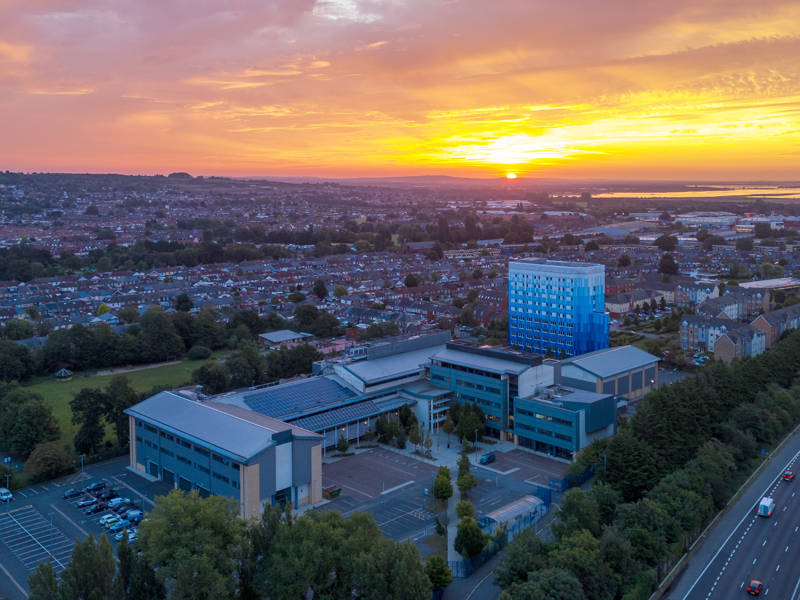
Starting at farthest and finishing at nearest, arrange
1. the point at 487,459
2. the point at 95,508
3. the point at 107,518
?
1. the point at 487,459
2. the point at 95,508
3. the point at 107,518

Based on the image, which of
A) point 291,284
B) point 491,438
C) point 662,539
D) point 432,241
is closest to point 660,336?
point 491,438

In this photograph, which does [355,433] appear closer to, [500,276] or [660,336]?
[660,336]

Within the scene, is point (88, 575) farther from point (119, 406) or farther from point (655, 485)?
point (655, 485)

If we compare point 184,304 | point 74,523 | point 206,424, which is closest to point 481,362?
point 206,424

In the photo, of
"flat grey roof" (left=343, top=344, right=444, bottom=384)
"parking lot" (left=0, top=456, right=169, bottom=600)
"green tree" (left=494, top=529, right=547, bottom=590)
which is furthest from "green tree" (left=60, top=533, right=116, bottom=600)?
"flat grey roof" (left=343, top=344, right=444, bottom=384)

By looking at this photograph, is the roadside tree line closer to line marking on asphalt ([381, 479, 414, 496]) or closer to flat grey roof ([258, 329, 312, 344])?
line marking on asphalt ([381, 479, 414, 496])

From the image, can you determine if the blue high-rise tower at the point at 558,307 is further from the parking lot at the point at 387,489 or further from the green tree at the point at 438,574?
the green tree at the point at 438,574
